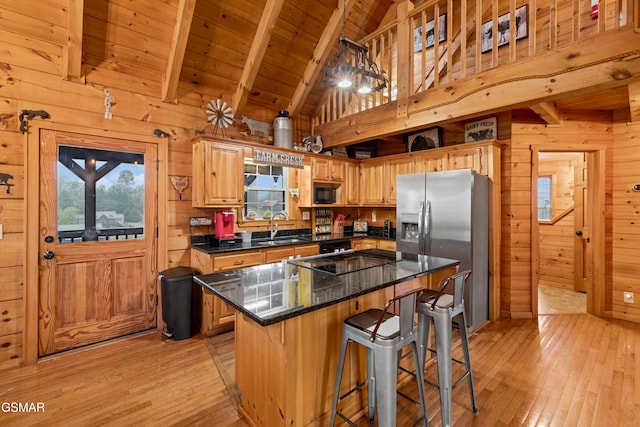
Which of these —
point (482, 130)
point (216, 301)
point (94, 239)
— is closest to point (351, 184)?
point (482, 130)

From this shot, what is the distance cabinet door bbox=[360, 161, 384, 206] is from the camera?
15.8ft

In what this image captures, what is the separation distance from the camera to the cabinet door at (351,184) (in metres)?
4.93

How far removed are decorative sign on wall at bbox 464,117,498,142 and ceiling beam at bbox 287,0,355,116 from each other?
7.04 ft

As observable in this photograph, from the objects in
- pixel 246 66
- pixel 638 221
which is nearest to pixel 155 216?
pixel 246 66

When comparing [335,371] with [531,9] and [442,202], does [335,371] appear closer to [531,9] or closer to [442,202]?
[442,202]

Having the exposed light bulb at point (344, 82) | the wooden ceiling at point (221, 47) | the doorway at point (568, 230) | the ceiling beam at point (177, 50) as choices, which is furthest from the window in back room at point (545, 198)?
the ceiling beam at point (177, 50)

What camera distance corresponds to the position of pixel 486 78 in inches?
115

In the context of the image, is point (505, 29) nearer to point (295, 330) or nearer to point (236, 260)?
point (236, 260)

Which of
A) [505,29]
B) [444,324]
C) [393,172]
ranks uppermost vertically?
[505,29]

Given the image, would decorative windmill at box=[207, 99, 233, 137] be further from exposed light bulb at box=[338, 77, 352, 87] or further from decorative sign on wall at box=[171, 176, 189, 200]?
exposed light bulb at box=[338, 77, 352, 87]

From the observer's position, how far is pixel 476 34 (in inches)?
112

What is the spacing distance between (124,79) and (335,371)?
3.57 m

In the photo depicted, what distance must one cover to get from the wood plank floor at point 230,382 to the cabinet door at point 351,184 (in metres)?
2.62

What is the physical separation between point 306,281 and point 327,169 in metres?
2.98
